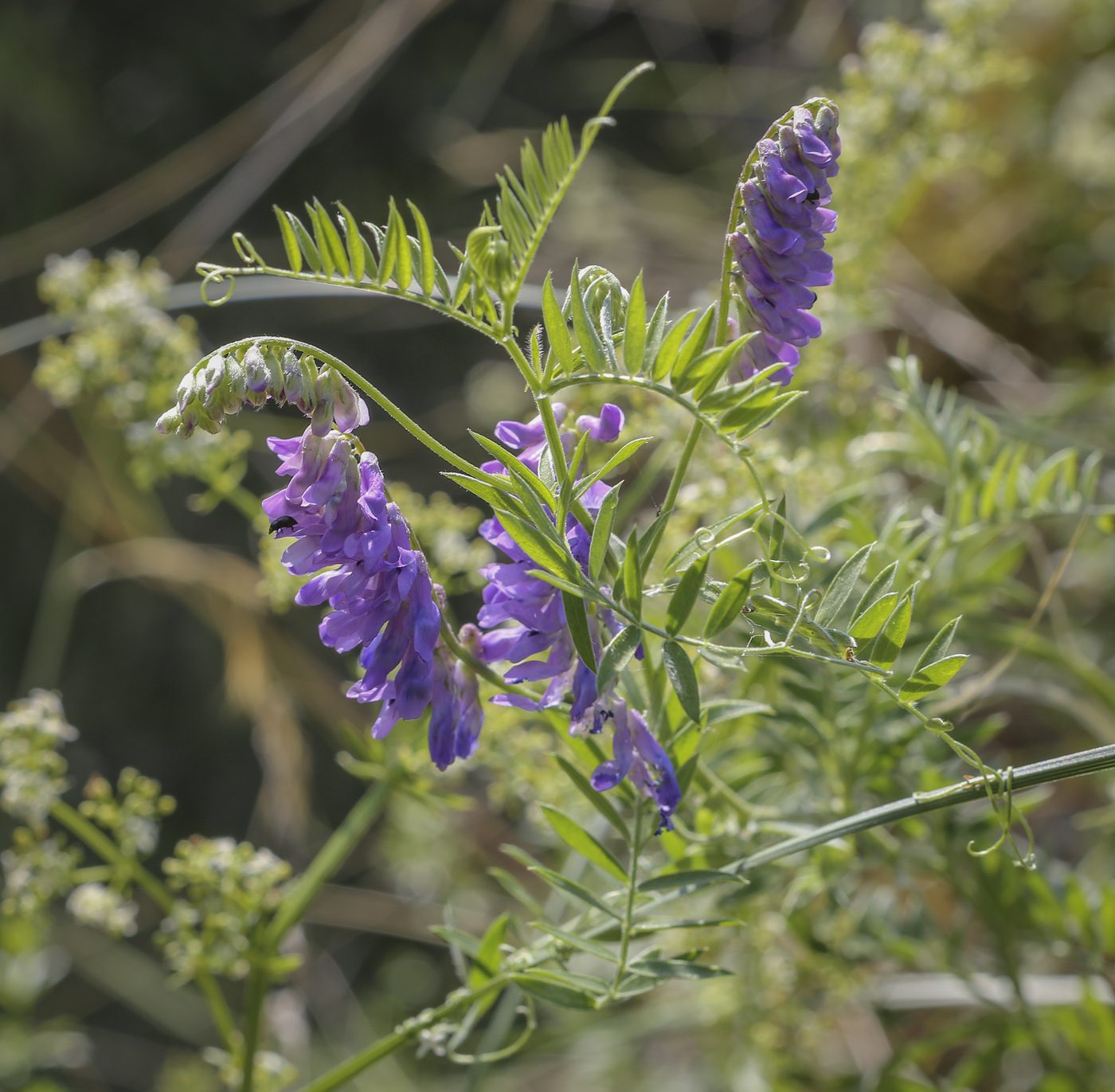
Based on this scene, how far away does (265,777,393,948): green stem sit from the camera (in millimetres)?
968

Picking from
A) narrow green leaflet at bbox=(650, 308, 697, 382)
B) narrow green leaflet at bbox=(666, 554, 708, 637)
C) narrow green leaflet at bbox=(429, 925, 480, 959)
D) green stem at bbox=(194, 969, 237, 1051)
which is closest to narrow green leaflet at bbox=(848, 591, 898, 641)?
narrow green leaflet at bbox=(666, 554, 708, 637)

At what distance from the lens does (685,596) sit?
Result: 2.19 ft

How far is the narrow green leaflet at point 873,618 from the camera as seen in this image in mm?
659

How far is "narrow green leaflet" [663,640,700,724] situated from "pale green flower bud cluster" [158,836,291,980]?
490mm

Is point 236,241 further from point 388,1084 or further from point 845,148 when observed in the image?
point 388,1084

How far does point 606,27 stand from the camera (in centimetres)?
291

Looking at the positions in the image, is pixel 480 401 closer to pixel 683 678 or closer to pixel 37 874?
pixel 37 874

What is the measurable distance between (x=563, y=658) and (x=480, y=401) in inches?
72.9

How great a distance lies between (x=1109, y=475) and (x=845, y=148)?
2.95 feet

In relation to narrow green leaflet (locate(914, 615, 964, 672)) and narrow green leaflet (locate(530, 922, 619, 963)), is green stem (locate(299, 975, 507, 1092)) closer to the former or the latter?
narrow green leaflet (locate(530, 922, 619, 963))

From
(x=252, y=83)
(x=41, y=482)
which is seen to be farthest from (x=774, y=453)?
(x=252, y=83)

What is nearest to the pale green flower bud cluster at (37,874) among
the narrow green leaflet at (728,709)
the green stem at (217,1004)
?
the green stem at (217,1004)

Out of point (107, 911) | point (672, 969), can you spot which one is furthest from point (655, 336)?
point (107, 911)

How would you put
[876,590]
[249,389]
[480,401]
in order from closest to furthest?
1. [249,389]
2. [876,590]
3. [480,401]
